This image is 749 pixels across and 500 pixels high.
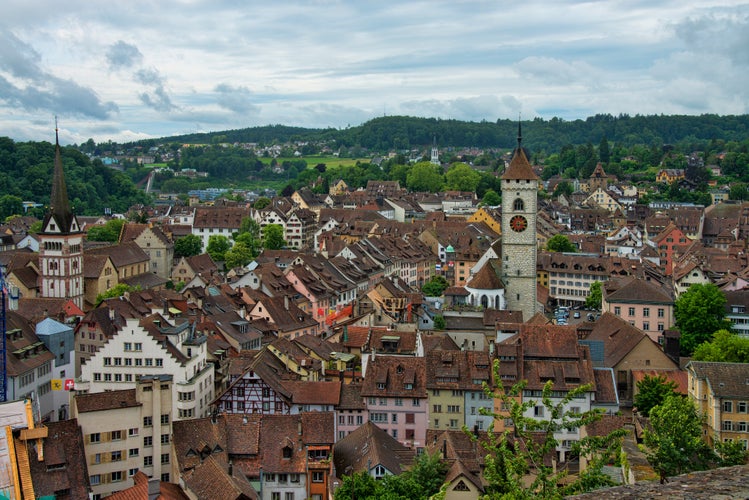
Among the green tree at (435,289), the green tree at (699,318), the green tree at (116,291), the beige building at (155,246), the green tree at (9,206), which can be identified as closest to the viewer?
the green tree at (699,318)

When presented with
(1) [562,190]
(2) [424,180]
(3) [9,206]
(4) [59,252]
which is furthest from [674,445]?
(2) [424,180]

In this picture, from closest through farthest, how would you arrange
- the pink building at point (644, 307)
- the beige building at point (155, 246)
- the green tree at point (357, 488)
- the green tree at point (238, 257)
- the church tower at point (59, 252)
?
the green tree at point (357, 488) < the pink building at point (644, 307) < the church tower at point (59, 252) < the green tree at point (238, 257) < the beige building at point (155, 246)

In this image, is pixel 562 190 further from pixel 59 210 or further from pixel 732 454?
pixel 732 454

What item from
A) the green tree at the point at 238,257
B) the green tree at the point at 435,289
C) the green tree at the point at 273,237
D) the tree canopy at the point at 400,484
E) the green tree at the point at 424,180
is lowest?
the tree canopy at the point at 400,484

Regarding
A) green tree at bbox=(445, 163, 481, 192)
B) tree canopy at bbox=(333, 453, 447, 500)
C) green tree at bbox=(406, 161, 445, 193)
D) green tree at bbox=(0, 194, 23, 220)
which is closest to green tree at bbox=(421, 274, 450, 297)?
tree canopy at bbox=(333, 453, 447, 500)

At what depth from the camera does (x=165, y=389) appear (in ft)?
140

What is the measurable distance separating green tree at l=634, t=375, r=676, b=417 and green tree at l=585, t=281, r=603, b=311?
3703 cm

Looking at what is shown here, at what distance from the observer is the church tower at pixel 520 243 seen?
80250 millimetres

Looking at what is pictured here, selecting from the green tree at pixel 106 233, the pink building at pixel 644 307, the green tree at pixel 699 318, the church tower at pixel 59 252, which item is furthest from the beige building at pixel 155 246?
the green tree at pixel 699 318

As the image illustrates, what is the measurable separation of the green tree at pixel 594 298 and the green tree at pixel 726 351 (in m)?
26.7

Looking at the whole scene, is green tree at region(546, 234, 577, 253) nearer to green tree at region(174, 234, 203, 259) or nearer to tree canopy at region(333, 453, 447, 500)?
green tree at region(174, 234, 203, 259)

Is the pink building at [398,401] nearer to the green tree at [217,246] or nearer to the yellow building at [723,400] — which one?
the yellow building at [723,400]

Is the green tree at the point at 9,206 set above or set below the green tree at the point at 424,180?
below

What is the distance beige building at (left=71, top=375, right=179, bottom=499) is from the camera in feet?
132
